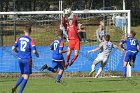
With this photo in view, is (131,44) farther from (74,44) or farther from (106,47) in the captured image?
(74,44)

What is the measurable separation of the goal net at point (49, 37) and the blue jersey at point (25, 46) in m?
9.10

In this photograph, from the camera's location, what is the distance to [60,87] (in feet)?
60.5

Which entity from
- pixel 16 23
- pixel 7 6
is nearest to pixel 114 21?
pixel 16 23

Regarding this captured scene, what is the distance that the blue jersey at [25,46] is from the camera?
49.6 ft

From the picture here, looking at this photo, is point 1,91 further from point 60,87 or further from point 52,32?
point 52,32

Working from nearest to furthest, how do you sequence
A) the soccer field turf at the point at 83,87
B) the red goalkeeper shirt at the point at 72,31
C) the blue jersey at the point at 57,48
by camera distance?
1. the soccer field turf at the point at 83,87
2. the blue jersey at the point at 57,48
3. the red goalkeeper shirt at the point at 72,31

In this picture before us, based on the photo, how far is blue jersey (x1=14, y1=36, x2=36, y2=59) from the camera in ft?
49.6

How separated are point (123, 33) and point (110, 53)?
4.12 feet

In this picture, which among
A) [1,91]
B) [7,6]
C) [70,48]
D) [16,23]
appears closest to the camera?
[1,91]

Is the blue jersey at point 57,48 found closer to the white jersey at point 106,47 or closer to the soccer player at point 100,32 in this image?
the white jersey at point 106,47

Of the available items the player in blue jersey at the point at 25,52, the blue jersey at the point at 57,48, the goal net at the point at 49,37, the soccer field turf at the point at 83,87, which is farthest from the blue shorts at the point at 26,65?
the goal net at the point at 49,37

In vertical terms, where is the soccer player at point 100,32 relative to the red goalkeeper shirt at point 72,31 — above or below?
below

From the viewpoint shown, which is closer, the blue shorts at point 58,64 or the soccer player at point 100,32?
the blue shorts at point 58,64

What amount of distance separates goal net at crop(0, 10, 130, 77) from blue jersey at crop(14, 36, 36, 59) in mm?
9105
